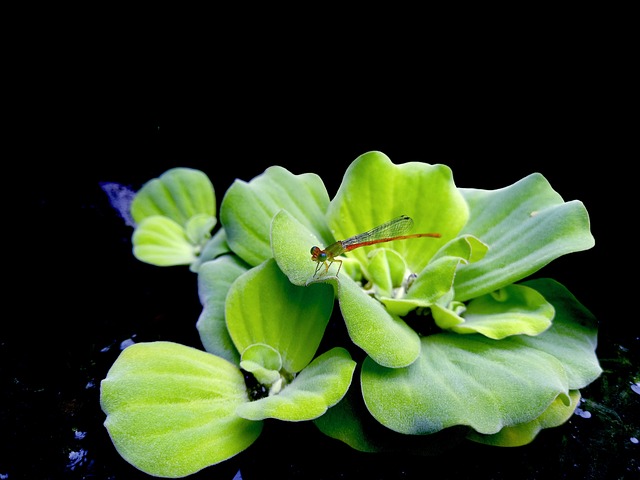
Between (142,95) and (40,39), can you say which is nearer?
(40,39)

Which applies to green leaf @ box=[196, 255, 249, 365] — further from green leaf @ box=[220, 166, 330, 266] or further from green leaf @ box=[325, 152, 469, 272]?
green leaf @ box=[325, 152, 469, 272]

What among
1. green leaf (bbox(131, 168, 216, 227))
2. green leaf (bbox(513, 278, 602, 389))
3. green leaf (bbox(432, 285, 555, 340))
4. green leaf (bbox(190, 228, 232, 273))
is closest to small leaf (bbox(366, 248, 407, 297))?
green leaf (bbox(432, 285, 555, 340))

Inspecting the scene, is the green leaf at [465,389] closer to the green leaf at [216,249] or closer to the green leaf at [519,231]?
the green leaf at [519,231]

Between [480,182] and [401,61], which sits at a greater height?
[401,61]

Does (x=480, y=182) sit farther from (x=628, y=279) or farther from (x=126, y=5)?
(x=126, y=5)

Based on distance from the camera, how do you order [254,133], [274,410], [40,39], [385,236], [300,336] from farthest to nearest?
[254,133] → [40,39] → [385,236] → [300,336] → [274,410]

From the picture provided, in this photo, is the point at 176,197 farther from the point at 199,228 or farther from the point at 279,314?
the point at 279,314

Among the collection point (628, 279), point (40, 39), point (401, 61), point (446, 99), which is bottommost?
point (628, 279)

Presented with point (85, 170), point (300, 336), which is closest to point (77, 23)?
point (85, 170)
